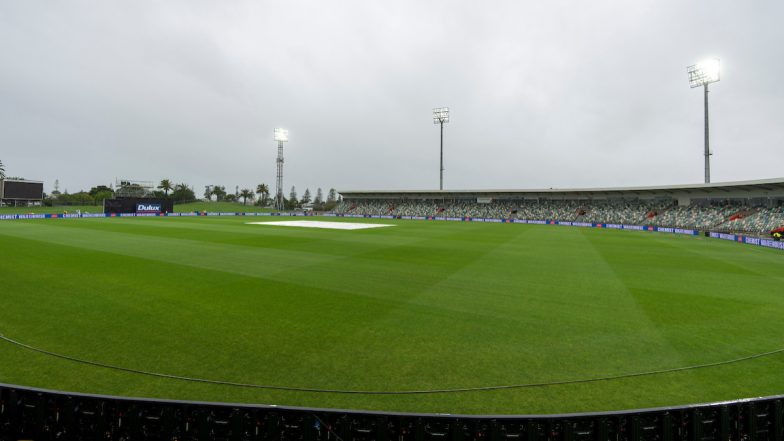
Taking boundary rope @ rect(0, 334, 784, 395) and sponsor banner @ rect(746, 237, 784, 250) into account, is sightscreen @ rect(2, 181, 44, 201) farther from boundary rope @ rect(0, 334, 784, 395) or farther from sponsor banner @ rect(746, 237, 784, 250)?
sponsor banner @ rect(746, 237, 784, 250)

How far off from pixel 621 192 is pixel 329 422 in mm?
78212

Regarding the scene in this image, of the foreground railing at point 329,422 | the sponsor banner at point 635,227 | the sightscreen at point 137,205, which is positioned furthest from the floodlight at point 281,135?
the foreground railing at point 329,422

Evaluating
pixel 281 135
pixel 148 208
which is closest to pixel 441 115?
pixel 281 135

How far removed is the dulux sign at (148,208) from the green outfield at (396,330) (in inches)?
2402

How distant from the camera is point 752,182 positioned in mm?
47438

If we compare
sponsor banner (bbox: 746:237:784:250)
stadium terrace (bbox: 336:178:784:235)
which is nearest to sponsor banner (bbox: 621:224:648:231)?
stadium terrace (bbox: 336:178:784:235)

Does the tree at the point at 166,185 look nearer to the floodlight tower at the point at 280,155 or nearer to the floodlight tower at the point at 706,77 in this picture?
the floodlight tower at the point at 280,155

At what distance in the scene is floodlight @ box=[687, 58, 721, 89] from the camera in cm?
5066

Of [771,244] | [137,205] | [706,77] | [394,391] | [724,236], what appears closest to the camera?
[394,391]

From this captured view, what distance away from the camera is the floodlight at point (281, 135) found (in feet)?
285

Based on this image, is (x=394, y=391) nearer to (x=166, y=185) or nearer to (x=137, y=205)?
(x=137, y=205)

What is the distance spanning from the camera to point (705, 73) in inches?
2021

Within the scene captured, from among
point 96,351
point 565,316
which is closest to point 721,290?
point 565,316

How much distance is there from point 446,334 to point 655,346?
185 inches
